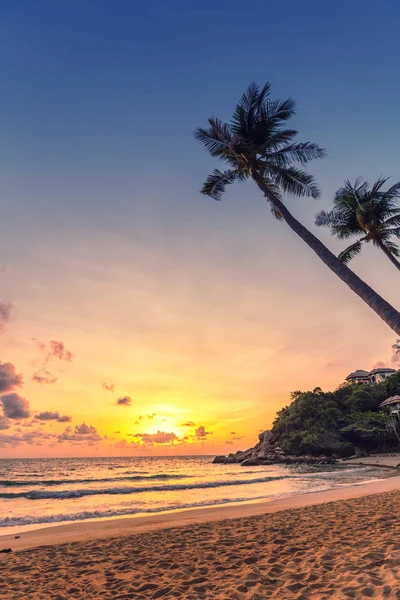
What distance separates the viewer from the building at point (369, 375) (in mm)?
90375

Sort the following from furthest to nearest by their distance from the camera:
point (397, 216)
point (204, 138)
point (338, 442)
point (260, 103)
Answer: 1. point (338, 442)
2. point (397, 216)
3. point (204, 138)
4. point (260, 103)

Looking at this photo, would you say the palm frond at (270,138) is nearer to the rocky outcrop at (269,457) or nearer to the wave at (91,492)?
the wave at (91,492)

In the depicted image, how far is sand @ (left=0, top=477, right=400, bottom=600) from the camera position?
507cm

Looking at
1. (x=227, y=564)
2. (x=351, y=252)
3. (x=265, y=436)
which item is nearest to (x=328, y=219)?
(x=351, y=252)

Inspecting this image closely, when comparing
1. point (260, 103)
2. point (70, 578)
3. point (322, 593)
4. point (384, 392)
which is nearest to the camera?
point (322, 593)

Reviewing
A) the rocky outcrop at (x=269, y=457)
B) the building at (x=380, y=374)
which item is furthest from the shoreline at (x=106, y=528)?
the building at (x=380, y=374)

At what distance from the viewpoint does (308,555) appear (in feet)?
21.3

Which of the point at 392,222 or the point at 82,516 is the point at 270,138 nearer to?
the point at 392,222

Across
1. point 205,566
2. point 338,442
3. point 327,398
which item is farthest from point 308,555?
point 327,398

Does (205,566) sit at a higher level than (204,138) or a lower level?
lower

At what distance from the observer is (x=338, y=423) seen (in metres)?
58.2

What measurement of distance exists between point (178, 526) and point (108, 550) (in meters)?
3.34

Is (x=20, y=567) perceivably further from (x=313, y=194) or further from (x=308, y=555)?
(x=313, y=194)

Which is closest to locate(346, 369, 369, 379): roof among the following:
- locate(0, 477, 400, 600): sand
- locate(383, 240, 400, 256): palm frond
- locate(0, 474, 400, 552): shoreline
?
locate(383, 240, 400, 256): palm frond
